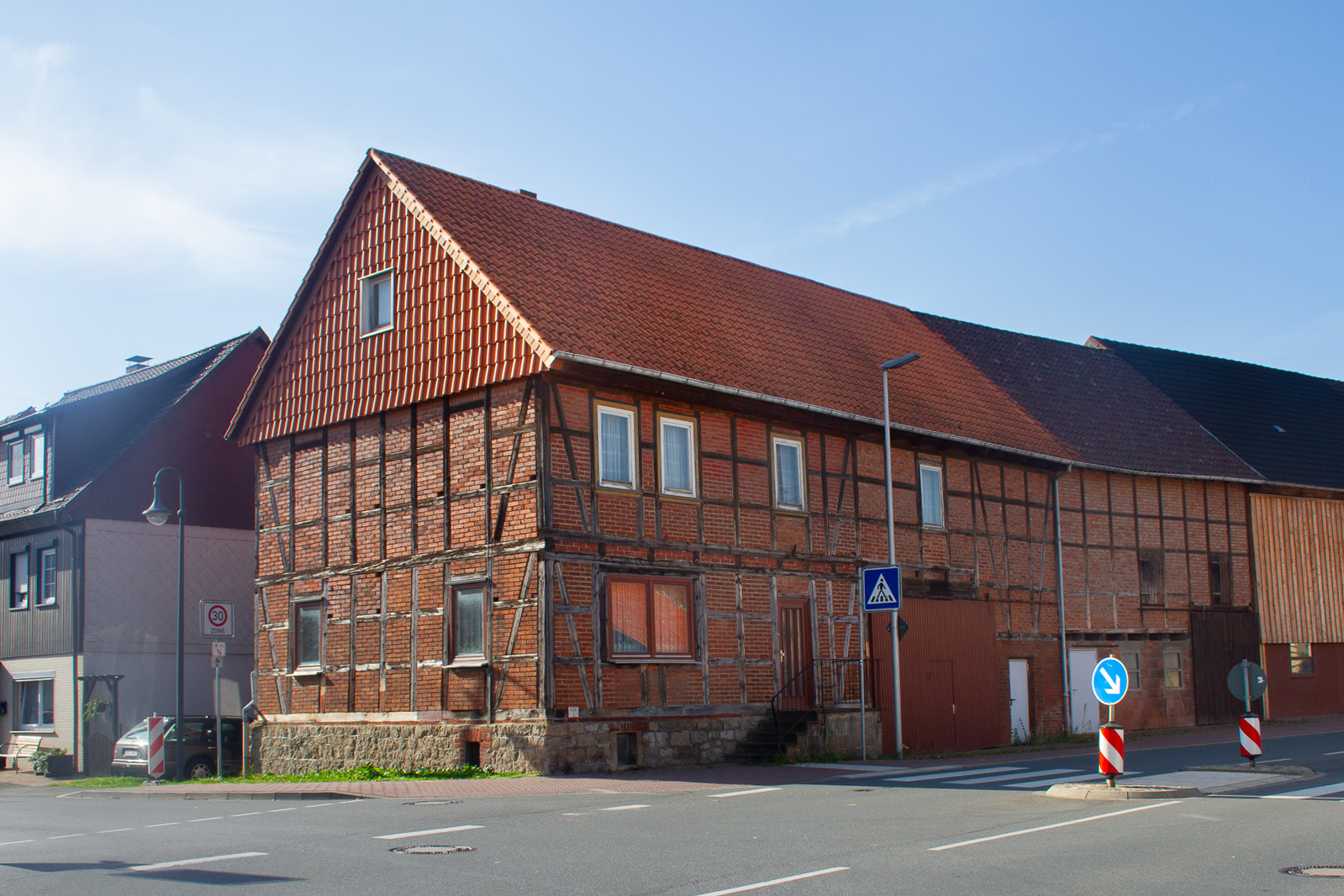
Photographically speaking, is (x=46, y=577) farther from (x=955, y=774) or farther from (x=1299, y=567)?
(x=1299, y=567)

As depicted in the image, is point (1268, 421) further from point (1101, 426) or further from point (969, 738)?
point (969, 738)

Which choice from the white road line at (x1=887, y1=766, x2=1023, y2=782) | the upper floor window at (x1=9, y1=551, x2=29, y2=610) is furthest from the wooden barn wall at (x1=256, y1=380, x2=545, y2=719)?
the upper floor window at (x1=9, y1=551, x2=29, y2=610)

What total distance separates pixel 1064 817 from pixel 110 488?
2480 centimetres

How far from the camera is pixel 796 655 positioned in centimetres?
2350

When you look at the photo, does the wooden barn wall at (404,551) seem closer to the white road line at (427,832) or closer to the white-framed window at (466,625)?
the white-framed window at (466,625)

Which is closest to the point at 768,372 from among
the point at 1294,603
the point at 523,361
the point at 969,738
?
the point at 523,361

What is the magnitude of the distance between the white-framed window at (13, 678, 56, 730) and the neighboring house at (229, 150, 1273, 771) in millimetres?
9071

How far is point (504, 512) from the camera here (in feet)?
67.3

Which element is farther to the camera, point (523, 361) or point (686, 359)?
point (686, 359)

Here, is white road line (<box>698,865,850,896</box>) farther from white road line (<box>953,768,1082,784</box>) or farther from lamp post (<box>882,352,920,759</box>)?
lamp post (<box>882,352,920,759</box>)

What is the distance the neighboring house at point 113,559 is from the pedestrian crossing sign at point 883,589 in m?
15.6

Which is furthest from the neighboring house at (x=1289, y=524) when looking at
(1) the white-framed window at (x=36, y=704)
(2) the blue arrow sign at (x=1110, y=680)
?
(1) the white-framed window at (x=36, y=704)

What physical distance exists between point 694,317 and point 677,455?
333 cm

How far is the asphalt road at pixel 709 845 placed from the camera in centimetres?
893
